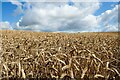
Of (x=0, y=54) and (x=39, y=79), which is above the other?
(x=0, y=54)

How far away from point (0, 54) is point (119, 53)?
3.86m

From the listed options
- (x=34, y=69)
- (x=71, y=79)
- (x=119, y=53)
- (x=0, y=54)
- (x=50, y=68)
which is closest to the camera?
(x=71, y=79)

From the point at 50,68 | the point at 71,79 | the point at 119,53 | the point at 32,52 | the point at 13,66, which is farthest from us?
the point at 119,53

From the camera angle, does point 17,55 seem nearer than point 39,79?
No

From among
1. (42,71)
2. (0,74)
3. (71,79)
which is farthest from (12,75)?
(71,79)

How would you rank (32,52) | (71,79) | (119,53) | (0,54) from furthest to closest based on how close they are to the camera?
(119,53) < (32,52) < (0,54) < (71,79)

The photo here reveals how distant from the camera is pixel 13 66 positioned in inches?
235

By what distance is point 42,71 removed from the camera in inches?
237

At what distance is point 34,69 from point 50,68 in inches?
37.6

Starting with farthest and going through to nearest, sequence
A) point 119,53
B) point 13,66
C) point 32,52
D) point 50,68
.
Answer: point 119,53
point 32,52
point 13,66
point 50,68

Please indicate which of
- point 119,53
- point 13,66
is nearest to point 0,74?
point 13,66

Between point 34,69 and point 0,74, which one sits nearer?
point 0,74

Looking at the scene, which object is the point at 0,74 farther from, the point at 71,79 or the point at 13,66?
the point at 71,79

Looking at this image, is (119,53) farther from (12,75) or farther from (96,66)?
(12,75)
